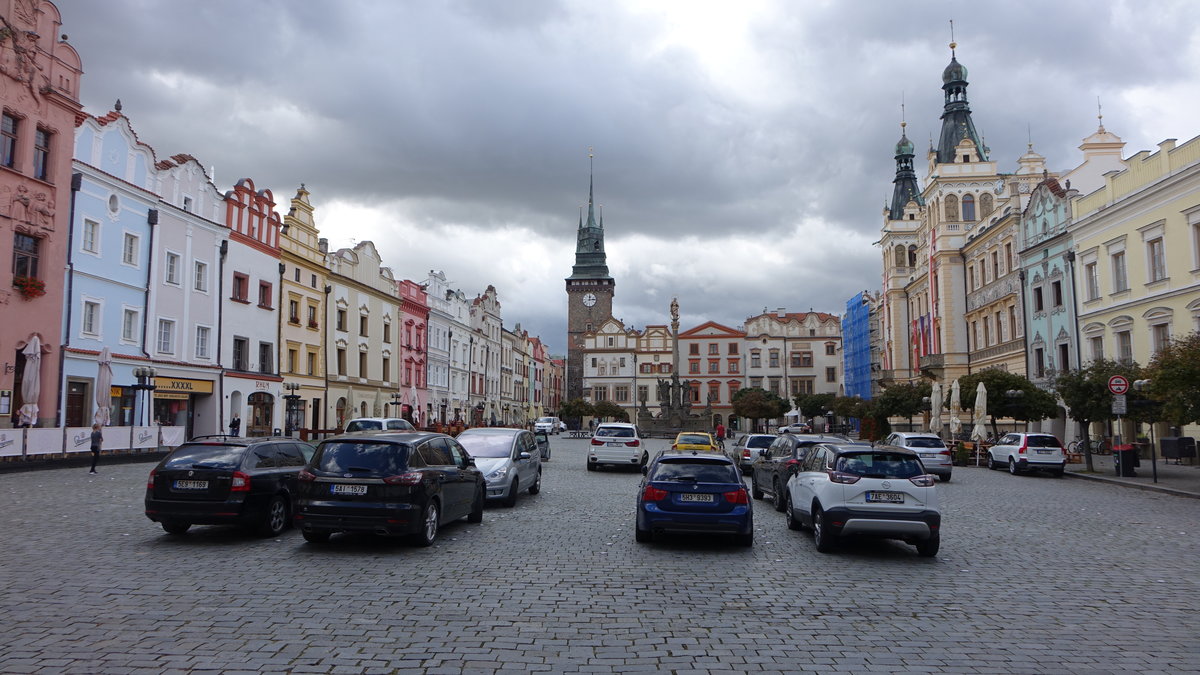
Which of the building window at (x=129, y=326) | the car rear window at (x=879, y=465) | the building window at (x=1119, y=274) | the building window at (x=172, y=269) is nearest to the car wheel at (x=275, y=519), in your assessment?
the car rear window at (x=879, y=465)

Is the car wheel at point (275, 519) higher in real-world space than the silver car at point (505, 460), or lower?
lower

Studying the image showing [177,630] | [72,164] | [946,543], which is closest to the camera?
[177,630]

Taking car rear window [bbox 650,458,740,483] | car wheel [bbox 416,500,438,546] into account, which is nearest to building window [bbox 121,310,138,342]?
car wheel [bbox 416,500,438,546]

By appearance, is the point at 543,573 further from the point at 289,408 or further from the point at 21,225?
the point at 289,408

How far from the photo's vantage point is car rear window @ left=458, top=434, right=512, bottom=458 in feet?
54.9

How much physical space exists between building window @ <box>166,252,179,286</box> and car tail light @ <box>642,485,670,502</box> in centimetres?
2965

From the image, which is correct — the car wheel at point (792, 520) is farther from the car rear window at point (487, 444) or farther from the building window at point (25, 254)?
the building window at point (25, 254)

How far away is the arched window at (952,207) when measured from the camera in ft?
186

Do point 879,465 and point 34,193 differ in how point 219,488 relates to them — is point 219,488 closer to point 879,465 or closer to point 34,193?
point 879,465

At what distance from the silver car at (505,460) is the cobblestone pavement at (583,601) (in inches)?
81.9

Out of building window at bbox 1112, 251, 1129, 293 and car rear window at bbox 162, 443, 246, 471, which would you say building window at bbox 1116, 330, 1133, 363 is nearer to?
building window at bbox 1112, 251, 1129, 293

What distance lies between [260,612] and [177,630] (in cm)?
79

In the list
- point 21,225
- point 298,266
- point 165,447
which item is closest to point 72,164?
point 21,225

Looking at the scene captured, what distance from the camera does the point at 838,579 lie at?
9531mm
